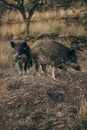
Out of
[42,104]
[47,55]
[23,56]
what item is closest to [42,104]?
[42,104]

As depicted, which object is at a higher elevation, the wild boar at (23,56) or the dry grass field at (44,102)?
the wild boar at (23,56)

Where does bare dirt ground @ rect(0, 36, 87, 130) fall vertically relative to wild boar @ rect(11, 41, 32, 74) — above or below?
below

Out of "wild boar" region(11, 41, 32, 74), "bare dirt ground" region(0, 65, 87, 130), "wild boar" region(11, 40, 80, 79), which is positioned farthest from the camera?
"wild boar" region(11, 41, 32, 74)

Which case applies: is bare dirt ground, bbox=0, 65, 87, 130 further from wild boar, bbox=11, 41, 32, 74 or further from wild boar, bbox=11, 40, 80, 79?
wild boar, bbox=11, 41, 32, 74

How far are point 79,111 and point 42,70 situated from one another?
301 cm

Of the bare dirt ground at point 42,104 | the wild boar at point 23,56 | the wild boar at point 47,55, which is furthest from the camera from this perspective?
the wild boar at point 23,56

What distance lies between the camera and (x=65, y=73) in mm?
11750

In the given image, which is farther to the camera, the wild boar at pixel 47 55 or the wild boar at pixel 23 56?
the wild boar at pixel 23 56

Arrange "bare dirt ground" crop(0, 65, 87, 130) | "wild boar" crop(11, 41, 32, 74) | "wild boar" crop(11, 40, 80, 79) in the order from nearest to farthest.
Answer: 1. "bare dirt ground" crop(0, 65, 87, 130)
2. "wild boar" crop(11, 40, 80, 79)
3. "wild boar" crop(11, 41, 32, 74)

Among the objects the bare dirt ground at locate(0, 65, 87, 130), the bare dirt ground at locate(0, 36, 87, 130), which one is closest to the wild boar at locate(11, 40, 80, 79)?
the bare dirt ground at locate(0, 36, 87, 130)

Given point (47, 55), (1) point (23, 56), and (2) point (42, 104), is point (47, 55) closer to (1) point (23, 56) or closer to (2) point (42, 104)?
(1) point (23, 56)

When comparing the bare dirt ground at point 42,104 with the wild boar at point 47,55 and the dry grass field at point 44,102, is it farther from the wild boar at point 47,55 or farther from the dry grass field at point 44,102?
the wild boar at point 47,55

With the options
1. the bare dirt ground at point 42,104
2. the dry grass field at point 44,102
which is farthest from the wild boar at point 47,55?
the bare dirt ground at point 42,104

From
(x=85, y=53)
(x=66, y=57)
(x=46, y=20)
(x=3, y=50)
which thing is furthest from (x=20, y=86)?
(x=46, y=20)
